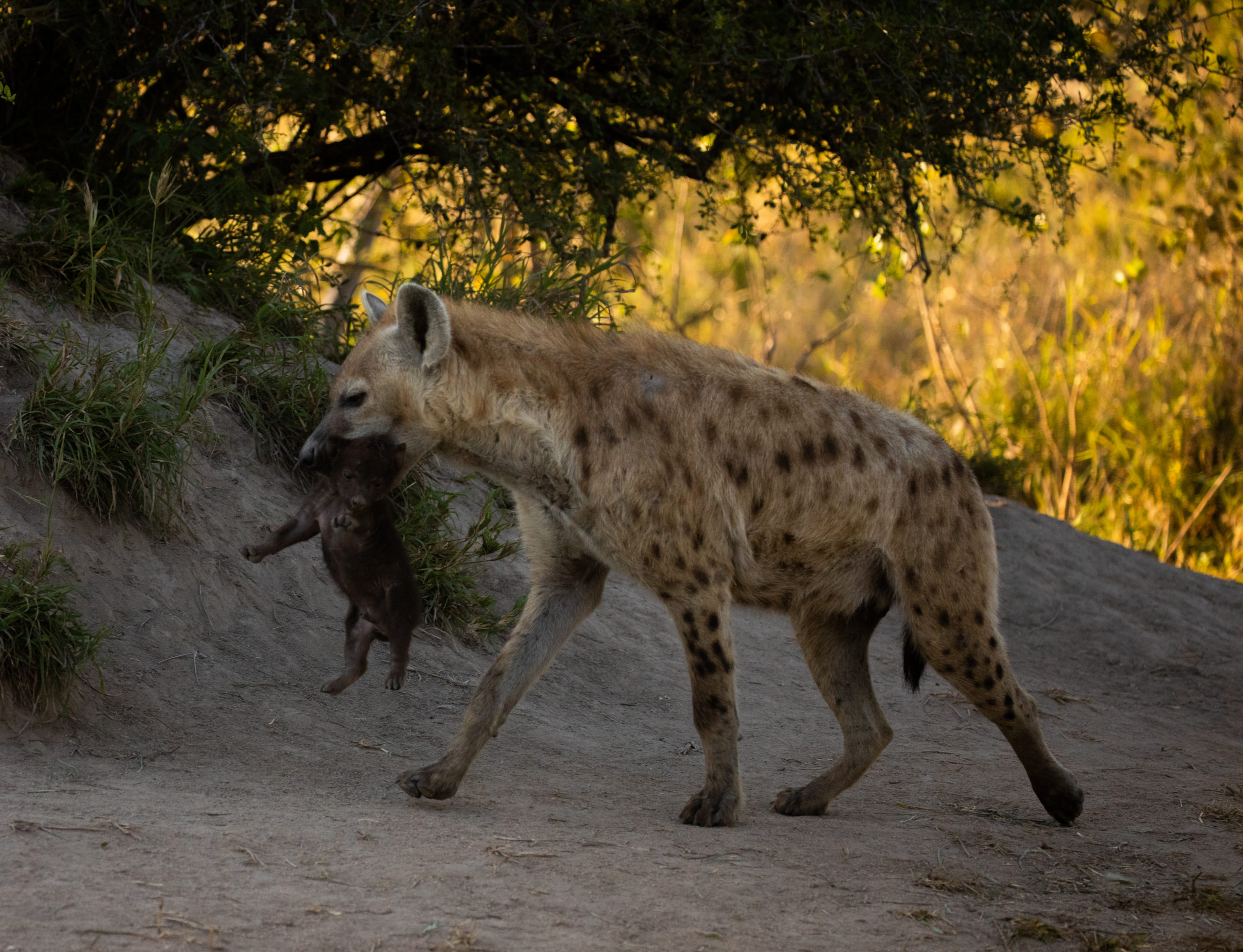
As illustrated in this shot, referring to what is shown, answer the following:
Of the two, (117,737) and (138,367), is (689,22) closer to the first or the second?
(138,367)

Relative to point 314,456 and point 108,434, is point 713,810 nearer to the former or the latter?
point 314,456

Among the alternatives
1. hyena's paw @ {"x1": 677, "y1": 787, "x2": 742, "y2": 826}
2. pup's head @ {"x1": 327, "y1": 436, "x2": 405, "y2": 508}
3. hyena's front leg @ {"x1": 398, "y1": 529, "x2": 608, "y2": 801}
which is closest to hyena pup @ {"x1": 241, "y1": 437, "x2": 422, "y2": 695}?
pup's head @ {"x1": 327, "y1": 436, "x2": 405, "y2": 508}

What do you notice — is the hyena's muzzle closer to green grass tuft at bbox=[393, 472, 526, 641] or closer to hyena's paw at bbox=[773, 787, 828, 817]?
green grass tuft at bbox=[393, 472, 526, 641]

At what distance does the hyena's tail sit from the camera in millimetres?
3410

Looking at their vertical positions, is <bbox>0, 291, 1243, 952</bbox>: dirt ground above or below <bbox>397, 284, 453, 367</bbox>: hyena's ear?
below

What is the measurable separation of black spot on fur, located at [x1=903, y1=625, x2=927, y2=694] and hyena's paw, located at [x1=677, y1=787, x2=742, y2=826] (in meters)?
0.71

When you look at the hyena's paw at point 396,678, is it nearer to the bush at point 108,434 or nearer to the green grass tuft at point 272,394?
the bush at point 108,434

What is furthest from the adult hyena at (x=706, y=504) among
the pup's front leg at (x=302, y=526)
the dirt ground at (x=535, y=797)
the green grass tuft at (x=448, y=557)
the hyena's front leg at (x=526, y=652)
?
the green grass tuft at (x=448, y=557)

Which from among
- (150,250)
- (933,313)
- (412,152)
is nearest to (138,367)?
(150,250)

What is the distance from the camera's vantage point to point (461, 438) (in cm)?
321

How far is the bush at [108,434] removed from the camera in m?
3.68

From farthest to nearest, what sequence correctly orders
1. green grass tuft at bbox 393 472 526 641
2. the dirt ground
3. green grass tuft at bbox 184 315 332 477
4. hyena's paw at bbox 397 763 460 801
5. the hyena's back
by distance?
1. green grass tuft at bbox 184 315 332 477
2. green grass tuft at bbox 393 472 526 641
3. the hyena's back
4. hyena's paw at bbox 397 763 460 801
5. the dirt ground

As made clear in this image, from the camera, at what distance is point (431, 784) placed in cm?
306

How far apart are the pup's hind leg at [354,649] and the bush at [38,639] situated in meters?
0.61
